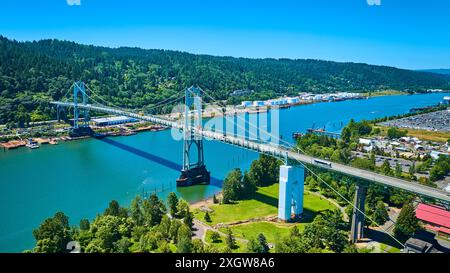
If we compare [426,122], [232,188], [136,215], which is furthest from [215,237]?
[426,122]

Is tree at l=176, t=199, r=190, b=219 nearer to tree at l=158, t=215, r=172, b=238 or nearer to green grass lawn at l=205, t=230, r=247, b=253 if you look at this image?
green grass lawn at l=205, t=230, r=247, b=253

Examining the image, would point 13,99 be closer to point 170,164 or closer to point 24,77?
point 24,77

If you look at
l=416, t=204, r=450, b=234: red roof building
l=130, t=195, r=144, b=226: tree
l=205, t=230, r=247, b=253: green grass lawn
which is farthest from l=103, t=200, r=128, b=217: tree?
l=416, t=204, r=450, b=234: red roof building

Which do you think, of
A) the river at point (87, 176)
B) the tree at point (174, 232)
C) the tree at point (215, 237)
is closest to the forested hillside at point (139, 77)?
the river at point (87, 176)

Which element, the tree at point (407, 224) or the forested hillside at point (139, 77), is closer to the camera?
the tree at point (407, 224)

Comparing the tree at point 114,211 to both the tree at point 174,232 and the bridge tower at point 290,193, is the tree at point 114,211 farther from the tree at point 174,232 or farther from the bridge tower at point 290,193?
the bridge tower at point 290,193
